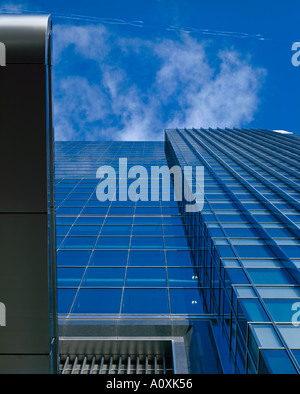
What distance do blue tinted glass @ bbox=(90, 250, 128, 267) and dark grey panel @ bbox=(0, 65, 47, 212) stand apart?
14.4 meters

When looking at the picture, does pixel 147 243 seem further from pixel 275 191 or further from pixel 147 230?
pixel 275 191

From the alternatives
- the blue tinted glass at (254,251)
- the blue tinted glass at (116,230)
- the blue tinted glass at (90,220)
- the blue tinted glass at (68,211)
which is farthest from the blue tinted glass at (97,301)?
the blue tinted glass at (68,211)

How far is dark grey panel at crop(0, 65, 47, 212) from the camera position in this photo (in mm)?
3992

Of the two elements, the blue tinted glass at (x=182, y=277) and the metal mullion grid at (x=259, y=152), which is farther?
the metal mullion grid at (x=259, y=152)

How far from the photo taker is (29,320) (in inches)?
180

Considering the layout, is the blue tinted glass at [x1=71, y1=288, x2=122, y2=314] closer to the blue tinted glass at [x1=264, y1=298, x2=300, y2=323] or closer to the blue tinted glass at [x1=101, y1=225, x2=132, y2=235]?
the blue tinted glass at [x1=101, y1=225, x2=132, y2=235]

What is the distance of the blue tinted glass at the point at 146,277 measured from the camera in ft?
54.0

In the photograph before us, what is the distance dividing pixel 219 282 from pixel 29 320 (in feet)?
33.4

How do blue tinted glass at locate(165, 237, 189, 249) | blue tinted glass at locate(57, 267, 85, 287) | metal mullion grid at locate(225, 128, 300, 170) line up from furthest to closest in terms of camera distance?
metal mullion grid at locate(225, 128, 300, 170)
blue tinted glass at locate(165, 237, 189, 249)
blue tinted glass at locate(57, 267, 85, 287)

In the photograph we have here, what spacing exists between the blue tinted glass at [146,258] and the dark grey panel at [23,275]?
45.5 feet

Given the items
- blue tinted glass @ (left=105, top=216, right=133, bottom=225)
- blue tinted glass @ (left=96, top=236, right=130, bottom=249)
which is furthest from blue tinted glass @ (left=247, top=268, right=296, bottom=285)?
blue tinted glass @ (left=105, top=216, right=133, bottom=225)

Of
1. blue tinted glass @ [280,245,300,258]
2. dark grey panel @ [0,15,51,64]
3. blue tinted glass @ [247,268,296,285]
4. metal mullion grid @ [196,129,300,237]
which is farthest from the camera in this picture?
metal mullion grid @ [196,129,300,237]

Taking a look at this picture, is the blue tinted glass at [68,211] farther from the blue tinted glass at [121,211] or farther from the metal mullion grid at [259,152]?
the metal mullion grid at [259,152]

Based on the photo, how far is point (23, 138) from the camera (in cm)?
411
